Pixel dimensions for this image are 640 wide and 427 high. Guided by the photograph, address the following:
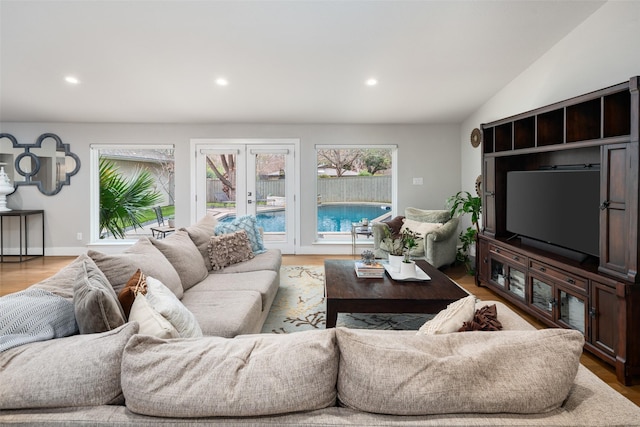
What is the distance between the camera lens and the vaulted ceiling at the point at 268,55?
304 centimetres

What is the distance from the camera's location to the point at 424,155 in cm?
591

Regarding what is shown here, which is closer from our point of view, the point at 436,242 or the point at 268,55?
the point at 268,55

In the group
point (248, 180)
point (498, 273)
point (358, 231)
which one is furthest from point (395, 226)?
point (248, 180)

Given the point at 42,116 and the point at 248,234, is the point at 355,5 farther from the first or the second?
the point at 42,116

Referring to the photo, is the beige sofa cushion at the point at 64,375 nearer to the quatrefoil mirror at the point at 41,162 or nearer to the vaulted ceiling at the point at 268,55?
the vaulted ceiling at the point at 268,55

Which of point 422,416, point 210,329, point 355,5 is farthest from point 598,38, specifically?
point 210,329

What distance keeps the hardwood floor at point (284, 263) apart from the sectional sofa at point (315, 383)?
6.11ft

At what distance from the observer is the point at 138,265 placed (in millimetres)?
2033

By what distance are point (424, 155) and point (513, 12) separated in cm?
299

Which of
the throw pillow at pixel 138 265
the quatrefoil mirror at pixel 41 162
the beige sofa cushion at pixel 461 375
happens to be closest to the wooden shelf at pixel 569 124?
the beige sofa cushion at pixel 461 375

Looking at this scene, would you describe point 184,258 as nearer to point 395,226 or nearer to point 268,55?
point 268,55

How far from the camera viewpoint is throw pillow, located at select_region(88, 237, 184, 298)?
5.97 feet

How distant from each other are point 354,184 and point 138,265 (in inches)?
180

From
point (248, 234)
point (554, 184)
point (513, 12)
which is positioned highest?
point (513, 12)
